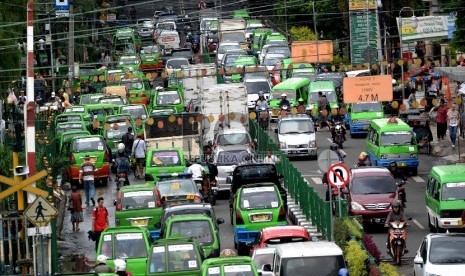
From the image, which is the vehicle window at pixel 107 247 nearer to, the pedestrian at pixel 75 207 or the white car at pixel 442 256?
the white car at pixel 442 256

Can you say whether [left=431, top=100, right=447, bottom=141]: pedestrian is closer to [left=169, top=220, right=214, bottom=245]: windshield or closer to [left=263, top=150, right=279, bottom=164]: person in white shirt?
[left=263, top=150, right=279, bottom=164]: person in white shirt

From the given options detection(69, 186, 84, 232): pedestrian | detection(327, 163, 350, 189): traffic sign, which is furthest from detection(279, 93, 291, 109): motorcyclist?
detection(327, 163, 350, 189): traffic sign

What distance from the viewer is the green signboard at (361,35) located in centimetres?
7891

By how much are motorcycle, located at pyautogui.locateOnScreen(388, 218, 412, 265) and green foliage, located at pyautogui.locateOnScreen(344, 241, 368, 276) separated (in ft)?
12.7

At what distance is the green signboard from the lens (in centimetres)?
7891

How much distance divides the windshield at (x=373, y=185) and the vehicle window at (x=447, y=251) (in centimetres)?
1049

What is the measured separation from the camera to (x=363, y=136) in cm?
6638

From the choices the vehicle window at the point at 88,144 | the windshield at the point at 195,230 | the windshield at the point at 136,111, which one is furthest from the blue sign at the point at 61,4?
the windshield at the point at 195,230

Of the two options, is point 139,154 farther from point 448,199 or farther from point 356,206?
point 448,199

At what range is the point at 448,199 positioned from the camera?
4353cm

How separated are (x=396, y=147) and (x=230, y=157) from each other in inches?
221

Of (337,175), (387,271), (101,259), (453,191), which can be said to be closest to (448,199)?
(453,191)

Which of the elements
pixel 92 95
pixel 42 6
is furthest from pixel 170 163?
pixel 42 6

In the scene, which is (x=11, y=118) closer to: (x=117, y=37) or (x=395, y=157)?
(x=395, y=157)
